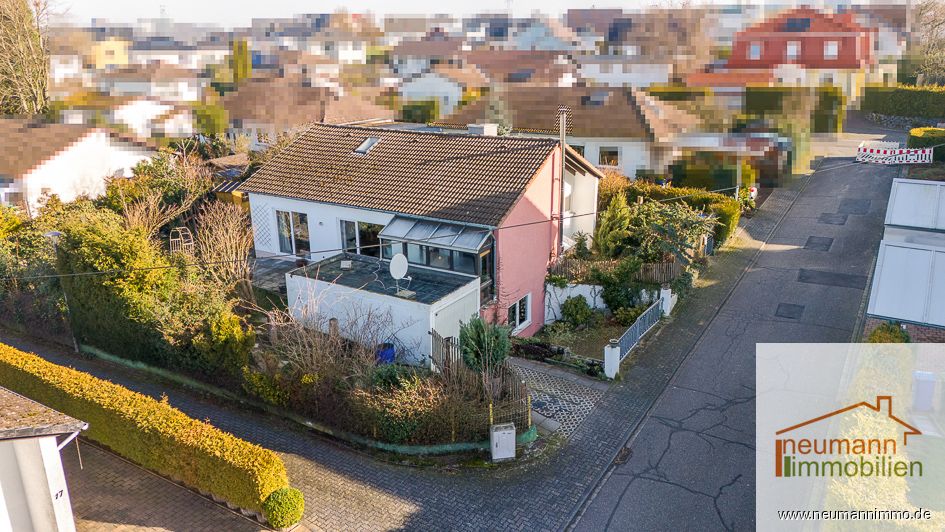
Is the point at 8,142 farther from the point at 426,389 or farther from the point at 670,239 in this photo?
the point at 670,239

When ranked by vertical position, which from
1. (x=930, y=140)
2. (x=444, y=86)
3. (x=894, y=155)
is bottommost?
(x=894, y=155)

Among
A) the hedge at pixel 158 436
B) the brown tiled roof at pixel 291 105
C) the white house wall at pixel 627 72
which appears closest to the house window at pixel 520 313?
the hedge at pixel 158 436

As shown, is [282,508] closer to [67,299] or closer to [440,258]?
[440,258]

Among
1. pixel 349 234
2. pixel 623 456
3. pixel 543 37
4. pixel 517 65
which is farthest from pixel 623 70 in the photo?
pixel 623 456

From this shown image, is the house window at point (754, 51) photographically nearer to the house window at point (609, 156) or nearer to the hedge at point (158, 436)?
the house window at point (609, 156)

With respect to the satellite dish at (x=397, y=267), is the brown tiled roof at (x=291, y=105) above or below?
above

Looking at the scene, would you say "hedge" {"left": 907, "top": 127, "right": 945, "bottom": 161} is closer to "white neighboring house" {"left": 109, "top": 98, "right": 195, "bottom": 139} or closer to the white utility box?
the white utility box

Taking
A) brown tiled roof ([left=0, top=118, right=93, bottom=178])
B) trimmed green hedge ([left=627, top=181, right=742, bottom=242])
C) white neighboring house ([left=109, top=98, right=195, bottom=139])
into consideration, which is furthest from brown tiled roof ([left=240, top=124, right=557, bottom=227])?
white neighboring house ([left=109, top=98, right=195, bottom=139])
